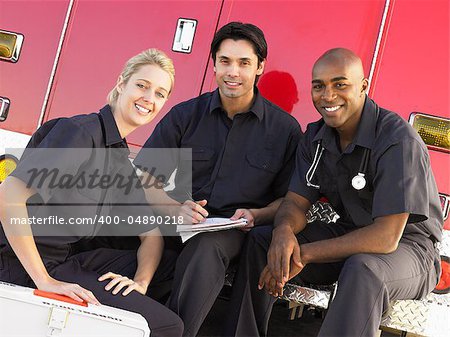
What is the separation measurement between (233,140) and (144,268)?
2.70ft

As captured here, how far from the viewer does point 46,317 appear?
7.07 feet

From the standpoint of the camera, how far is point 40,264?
2318mm

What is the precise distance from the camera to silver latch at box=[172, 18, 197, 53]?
3.60m

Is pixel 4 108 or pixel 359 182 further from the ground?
pixel 359 182

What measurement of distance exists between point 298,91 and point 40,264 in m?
1.64

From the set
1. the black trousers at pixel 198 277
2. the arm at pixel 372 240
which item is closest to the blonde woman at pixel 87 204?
the black trousers at pixel 198 277

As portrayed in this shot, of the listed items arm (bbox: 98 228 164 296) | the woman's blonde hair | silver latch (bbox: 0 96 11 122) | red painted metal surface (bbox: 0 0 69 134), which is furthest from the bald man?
silver latch (bbox: 0 96 11 122)

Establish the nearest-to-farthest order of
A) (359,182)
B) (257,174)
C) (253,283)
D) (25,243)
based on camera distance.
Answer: (25,243) < (359,182) < (253,283) < (257,174)

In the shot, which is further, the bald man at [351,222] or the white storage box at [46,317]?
the bald man at [351,222]

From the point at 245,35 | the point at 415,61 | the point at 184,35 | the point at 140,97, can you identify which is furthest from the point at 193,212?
the point at 415,61

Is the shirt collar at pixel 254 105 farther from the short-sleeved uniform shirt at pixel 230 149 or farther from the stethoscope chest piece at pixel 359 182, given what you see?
the stethoscope chest piece at pixel 359 182

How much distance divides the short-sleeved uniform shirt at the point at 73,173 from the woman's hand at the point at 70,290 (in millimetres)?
220

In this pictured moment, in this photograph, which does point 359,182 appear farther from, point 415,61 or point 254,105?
point 415,61

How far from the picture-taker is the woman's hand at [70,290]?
2242 mm
